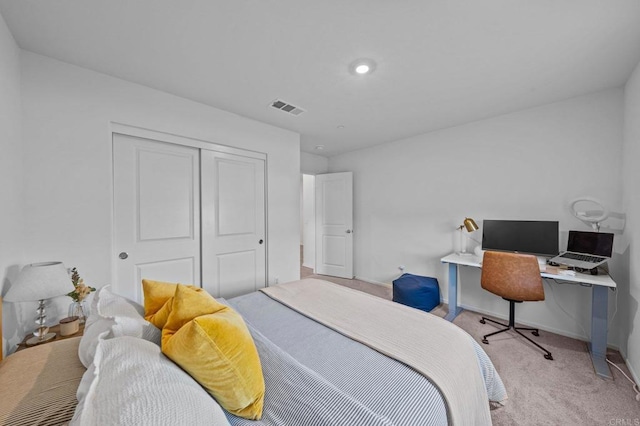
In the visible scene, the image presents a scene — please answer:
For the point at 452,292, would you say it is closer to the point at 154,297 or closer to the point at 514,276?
the point at 514,276

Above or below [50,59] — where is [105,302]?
below

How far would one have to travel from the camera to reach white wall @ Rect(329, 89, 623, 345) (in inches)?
94.6

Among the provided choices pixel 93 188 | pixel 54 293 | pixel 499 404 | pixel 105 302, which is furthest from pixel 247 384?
pixel 93 188

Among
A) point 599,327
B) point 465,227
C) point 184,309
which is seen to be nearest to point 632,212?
point 599,327

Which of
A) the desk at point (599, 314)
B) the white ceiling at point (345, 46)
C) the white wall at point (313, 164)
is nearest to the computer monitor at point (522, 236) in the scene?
the desk at point (599, 314)

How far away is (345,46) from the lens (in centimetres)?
170

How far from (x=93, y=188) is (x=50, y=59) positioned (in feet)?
3.29

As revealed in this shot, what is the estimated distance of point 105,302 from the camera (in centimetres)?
123

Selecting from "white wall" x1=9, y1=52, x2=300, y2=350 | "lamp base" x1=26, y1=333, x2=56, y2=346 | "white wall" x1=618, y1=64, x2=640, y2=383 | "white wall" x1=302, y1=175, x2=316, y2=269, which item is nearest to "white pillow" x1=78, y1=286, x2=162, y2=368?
"lamp base" x1=26, y1=333, x2=56, y2=346

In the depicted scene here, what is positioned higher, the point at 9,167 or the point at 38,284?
the point at 9,167

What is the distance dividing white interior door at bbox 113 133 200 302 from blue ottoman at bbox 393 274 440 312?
8.26ft

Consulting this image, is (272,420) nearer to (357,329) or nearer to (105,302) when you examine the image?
(357,329)

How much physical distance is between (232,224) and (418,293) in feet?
8.26

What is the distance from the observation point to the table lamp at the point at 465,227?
9.65ft
